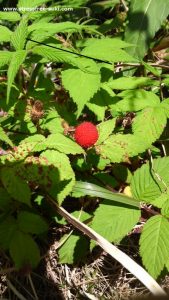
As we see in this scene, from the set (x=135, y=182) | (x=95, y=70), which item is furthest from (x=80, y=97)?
(x=135, y=182)

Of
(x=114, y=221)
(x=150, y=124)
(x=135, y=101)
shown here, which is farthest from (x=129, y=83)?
(x=114, y=221)

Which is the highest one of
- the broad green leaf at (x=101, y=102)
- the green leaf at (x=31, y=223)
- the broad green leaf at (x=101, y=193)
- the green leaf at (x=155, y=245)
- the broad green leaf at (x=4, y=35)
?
the broad green leaf at (x=4, y=35)

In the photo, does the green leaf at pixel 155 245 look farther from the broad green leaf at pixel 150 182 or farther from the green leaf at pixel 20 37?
the green leaf at pixel 20 37

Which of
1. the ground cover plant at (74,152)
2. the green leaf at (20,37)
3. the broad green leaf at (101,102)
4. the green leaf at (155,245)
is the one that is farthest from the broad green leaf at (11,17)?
the green leaf at (155,245)

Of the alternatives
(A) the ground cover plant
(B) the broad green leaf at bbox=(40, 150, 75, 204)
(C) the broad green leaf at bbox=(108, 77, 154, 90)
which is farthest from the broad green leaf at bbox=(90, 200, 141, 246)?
(C) the broad green leaf at bbox=(108, 77, 154, 90)

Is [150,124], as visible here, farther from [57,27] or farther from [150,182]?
[57,27]
